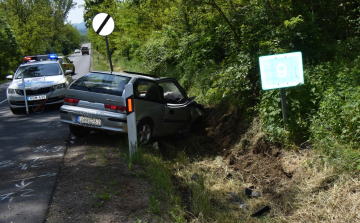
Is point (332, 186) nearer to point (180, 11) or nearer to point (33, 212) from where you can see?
point (33, 212)

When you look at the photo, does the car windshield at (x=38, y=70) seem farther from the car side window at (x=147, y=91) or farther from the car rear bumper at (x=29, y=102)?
the car side window at (x=147, y=91)

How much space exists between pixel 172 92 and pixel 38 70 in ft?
20.9

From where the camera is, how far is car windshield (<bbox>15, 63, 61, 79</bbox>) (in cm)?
1343

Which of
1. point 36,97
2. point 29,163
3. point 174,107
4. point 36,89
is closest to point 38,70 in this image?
point 36,89

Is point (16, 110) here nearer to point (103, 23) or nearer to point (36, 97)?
point (36, 97)

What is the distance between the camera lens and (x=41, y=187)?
536cm

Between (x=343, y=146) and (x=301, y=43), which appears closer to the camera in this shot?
(x=343, y=146)

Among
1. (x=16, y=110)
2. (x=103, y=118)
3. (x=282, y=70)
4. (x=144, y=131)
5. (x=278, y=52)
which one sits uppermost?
(x=278, y=52)

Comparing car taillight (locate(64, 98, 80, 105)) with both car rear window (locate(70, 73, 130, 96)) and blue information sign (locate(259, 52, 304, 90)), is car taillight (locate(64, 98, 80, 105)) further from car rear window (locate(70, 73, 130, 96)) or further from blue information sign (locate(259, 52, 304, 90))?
blue information sign (locate(259, 52, 304, 90))

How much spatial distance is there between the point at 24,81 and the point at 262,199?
9.70m

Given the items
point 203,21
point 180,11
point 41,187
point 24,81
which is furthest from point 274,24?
point 24,81

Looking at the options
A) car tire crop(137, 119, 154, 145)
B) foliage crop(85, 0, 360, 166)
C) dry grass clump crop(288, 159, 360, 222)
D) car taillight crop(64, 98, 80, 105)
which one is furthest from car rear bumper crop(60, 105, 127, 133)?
dry grass clump crop(288, 159, 360, 222)

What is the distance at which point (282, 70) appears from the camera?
6.12m

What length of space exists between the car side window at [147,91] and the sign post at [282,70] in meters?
2.85
